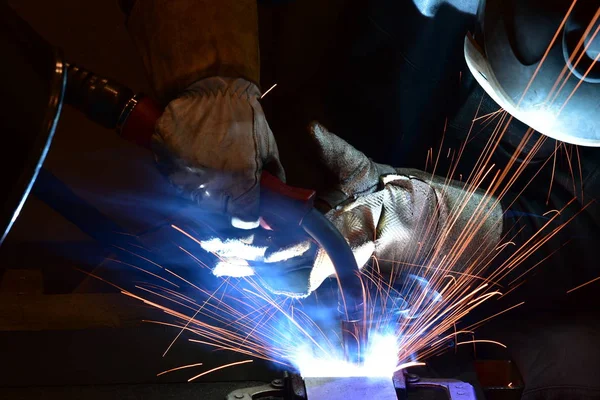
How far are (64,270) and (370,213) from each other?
1.12 meters

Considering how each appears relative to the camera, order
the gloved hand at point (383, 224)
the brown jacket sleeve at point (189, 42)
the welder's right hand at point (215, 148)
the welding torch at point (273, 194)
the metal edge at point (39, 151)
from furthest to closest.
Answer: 1. the gloved hand at point (383, 224)
2. the brown jacket sleeve at point (189, 42)
3. the welder's right hand at point (215, 148)
4. the welding torch at point (273, 194)
5. the metal edge at point (39, 151)

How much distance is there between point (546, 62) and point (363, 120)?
78 centimetres

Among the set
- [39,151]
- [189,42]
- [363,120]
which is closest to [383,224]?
[363,120]

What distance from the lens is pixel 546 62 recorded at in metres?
1.63

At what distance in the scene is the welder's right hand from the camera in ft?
4.64

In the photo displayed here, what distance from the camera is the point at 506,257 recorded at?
6.72 feet

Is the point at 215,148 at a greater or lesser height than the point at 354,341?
greater

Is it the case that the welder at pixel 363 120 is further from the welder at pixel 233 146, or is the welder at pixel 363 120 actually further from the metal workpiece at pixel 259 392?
the metal workpiece at pixel 259 392

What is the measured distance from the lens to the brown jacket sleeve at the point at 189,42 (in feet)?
4.98

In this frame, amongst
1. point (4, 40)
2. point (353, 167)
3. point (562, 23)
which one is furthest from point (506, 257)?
point (4, 40)

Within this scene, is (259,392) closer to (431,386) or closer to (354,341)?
(354,341)

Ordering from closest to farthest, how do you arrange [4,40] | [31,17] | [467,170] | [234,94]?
[4,40] → [234,94] → [467,170] → [31,17]

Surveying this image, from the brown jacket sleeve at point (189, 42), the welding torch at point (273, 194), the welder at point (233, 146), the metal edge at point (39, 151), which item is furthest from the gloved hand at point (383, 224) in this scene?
the metal edge at point (39, 151)

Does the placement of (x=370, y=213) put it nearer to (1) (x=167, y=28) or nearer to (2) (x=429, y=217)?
(2) (x=429, y=217)
